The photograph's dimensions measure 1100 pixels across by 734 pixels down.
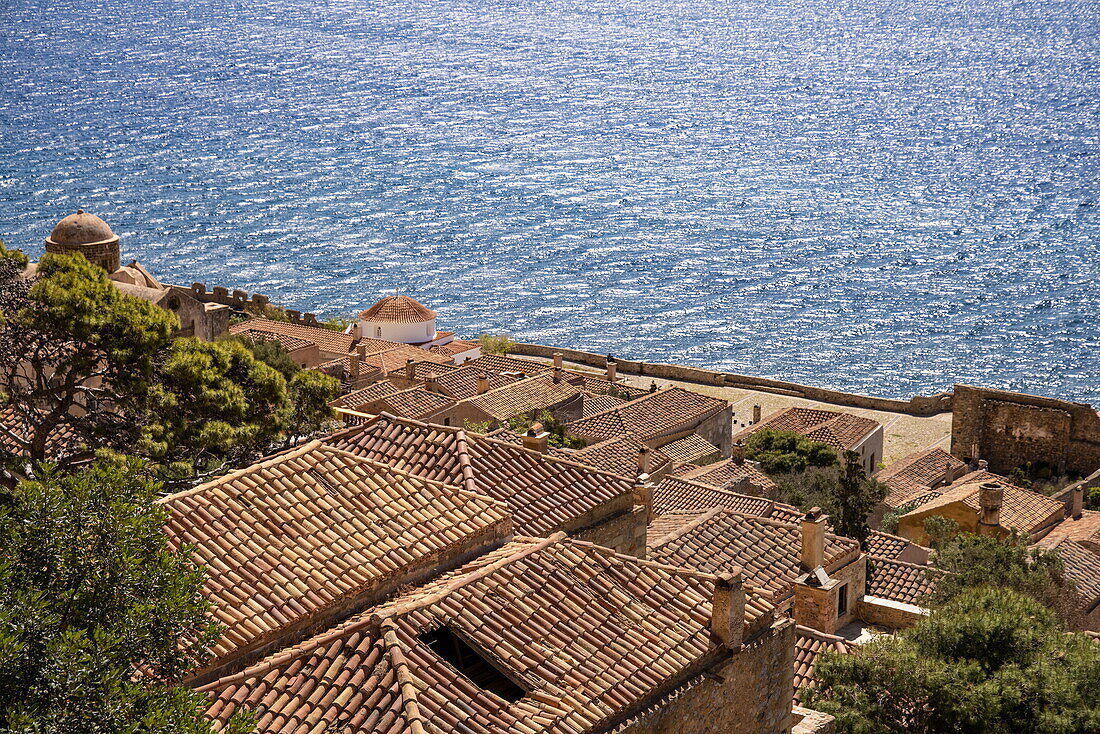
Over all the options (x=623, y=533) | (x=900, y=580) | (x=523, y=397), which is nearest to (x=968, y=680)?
(x=623, y=533)

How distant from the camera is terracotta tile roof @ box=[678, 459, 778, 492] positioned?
4028 centimetres

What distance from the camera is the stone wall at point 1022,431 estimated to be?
58.6 m

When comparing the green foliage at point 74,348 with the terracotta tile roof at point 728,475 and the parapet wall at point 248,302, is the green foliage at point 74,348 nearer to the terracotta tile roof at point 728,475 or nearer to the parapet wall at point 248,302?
the terracotta tile roof at point 728,475

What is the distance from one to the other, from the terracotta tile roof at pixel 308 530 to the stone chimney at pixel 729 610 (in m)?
2.72

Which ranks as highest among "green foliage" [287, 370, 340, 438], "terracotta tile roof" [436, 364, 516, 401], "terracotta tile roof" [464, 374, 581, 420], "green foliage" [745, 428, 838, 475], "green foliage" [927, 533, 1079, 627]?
"green foliage" [287, 370, 340, 438]

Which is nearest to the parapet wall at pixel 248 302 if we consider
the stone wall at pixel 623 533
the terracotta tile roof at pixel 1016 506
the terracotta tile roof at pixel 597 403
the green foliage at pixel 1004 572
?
the terracotta tile roof at pixel 597 403

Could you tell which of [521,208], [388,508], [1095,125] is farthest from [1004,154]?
[388,508]

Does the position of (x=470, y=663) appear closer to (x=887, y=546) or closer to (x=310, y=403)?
(x=310, y=403)

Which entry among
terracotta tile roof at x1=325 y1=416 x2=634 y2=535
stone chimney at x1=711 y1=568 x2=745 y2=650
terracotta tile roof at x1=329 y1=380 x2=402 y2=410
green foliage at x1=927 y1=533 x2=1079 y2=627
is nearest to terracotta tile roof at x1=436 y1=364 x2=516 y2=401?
terracotta tile roof at x1=329 y1=380 x2=402 y2=410

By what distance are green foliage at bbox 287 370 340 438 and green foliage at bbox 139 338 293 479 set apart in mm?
1073

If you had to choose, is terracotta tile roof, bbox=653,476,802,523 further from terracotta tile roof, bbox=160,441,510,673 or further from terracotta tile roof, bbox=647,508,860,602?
terracotta tile roof, bbox=160,441,510,673

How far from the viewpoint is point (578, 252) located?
109312 millimetres

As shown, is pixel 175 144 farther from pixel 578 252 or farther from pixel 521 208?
pixel 578 252

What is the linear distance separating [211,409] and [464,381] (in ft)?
105
